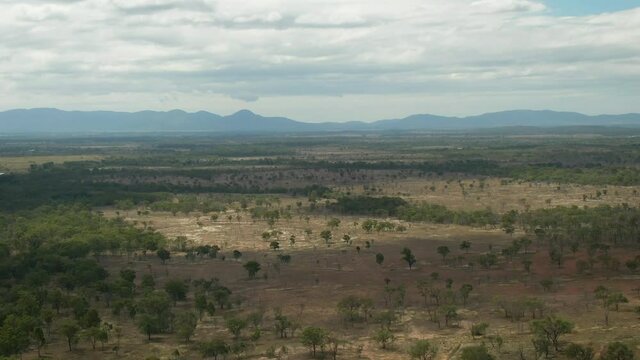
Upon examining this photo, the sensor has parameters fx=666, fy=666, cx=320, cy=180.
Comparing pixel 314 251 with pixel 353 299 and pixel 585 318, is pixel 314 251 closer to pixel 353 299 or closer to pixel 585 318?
pixel 353 299

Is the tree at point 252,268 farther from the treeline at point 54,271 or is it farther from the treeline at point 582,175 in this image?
the treeline at point 582,175

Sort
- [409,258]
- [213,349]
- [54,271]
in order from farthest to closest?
1. [409,258]
2. [54,271]
3. [213,349]

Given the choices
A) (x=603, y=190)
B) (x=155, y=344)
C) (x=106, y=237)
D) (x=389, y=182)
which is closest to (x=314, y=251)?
(x=106, y=237)

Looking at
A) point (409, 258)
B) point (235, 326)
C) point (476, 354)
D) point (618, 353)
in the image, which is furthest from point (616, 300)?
point (235, 326)

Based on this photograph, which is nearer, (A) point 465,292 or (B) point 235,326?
(B) point 235,326

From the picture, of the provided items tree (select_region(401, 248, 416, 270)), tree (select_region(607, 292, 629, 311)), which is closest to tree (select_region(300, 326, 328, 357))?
tree (select_region(607, 292, 629, 311))

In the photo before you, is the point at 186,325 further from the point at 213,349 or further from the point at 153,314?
the point at 213,349

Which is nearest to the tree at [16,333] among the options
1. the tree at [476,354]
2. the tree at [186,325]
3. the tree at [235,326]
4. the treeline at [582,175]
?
the tree at [186,325]
